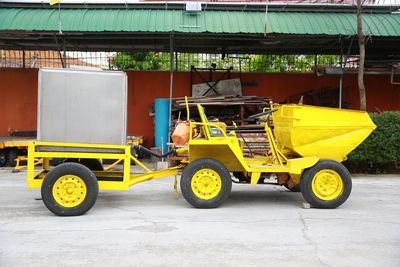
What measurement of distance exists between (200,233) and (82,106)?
295cm

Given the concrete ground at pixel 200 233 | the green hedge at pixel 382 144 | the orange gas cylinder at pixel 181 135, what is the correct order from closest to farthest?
the concrete ground at pixel 200 233 < the orange gas cylinder at pixel 181 135 < the green hedge at pixel 382 144

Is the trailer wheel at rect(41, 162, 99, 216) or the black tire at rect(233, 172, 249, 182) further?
the black tire at rect(233, 172, 249, 182)

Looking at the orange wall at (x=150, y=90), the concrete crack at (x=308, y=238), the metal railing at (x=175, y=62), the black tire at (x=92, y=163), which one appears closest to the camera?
the concrete crack at (x=308, y=238)

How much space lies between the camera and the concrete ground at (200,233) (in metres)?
4.91

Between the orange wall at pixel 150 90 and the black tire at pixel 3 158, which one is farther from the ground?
the orange wall at pixel 150 90

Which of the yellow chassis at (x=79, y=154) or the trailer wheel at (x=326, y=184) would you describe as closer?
the yellow chassis at (x=79, y=154)

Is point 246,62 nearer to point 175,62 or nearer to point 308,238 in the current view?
point 175,62

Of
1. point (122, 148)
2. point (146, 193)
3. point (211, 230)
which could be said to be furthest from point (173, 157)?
point (211, 230)

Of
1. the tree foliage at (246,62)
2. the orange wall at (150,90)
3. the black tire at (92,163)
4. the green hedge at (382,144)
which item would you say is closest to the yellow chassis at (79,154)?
the black tire at (92,163)

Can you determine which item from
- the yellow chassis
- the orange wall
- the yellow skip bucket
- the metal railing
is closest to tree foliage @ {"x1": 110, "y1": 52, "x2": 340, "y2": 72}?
the metal railing

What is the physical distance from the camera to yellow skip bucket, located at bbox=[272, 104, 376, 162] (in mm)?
7504

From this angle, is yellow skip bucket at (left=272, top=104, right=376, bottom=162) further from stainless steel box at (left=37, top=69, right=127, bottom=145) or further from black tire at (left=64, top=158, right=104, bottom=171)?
black tire at (left=64, top=158, right=104, bottom=171)

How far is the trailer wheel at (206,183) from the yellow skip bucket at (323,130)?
4.80ft

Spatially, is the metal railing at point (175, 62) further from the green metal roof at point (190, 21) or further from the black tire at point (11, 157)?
the black tire at point (11, 157)
